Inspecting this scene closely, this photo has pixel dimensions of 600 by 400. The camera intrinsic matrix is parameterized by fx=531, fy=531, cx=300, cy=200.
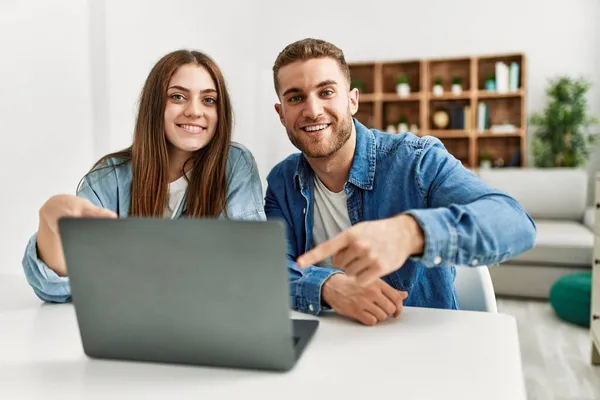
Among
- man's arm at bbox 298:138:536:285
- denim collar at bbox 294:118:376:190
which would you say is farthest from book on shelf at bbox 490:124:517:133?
man's arm at bbox 298:138:536:285

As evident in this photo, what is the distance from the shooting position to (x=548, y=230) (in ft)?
12.6

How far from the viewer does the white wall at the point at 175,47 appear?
2.10 m

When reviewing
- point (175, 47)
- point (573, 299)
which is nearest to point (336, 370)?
point (573, 299)

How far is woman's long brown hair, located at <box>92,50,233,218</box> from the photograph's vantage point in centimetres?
140

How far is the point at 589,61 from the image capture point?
502 cm

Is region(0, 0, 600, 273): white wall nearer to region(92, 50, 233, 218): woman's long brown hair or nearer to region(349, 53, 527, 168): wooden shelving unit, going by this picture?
region(349, 53, 527, 168): wooden shelving unit

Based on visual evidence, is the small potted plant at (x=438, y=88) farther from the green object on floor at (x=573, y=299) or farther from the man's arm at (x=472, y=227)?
the man's arm at (x=472, y=227)

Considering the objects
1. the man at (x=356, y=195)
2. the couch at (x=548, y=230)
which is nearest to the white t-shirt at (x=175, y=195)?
the man at (x=356, y=195)

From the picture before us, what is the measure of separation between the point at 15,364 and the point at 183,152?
0.89 meters

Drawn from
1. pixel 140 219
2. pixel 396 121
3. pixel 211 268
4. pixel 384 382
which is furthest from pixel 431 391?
pixel 396 121

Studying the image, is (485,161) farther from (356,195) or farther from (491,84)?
(356,195)

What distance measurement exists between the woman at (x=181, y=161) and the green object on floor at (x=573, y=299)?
2394 mm

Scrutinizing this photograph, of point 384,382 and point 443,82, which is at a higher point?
point 443,82

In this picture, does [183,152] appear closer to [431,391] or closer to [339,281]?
[339,281]
